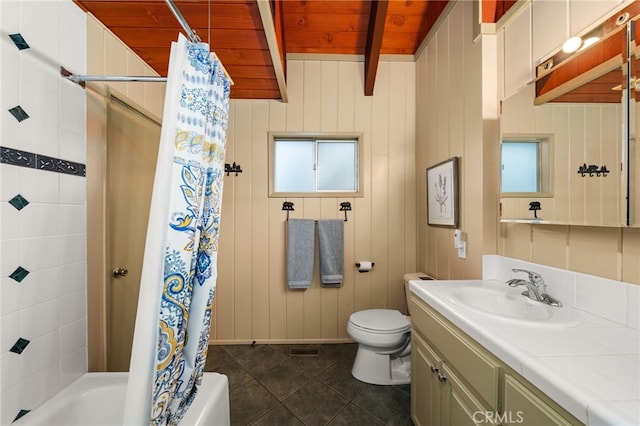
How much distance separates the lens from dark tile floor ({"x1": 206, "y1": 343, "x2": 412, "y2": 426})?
1.54 meters

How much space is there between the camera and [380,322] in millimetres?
1839

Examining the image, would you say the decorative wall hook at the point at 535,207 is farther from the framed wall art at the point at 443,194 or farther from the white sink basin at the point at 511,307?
the framed wall art at the point at 443,194

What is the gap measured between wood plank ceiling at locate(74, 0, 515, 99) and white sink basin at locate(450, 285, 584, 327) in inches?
62.5

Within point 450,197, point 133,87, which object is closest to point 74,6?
point 133,87

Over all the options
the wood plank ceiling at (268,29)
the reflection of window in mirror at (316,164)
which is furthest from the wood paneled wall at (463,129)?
the reflection of window in mirror at (316,164)

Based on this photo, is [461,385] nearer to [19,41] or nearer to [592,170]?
[592,170]

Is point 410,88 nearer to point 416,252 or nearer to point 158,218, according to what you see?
point 416,252

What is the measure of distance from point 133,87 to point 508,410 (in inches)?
97.2

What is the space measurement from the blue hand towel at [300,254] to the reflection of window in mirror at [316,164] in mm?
420

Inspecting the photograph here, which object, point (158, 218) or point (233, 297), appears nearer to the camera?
point (158, 218)

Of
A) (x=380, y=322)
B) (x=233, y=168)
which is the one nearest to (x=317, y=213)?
(x=233, y=168)

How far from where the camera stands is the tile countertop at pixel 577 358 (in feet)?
1.69

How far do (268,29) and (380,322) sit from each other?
206 centimetres

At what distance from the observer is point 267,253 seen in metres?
2.39
